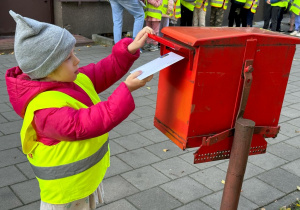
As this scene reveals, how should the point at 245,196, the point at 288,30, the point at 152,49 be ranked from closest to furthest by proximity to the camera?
the point at 245,196 → the point at 152,49 → the point at 288,30

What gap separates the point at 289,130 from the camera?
4934 mm

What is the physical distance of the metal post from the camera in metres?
2.02

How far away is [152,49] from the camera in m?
8.44

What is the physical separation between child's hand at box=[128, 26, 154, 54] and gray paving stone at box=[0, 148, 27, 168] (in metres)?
2.02

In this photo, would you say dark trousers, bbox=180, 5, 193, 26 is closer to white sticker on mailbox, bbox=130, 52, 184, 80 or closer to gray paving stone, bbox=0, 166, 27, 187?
gray paving stone, bbox=0, 166, 27, 187

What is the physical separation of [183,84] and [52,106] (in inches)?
25.8

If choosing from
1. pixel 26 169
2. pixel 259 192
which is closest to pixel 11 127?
pixel 26 169

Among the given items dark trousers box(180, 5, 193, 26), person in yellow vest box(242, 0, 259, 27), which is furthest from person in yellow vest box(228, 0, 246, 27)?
dark trousers box(180, 5, 193, 26)

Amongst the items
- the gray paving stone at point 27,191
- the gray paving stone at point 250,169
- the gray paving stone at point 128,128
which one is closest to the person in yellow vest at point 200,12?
the gray paving stone at point 128,128

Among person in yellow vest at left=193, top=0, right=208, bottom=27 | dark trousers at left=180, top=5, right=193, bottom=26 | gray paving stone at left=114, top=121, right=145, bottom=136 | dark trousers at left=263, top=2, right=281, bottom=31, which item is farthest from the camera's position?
dark trousers at left=263, top=2, right=281, bottom=31

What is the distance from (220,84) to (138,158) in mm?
2145

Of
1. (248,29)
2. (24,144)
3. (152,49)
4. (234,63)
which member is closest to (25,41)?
(24,144)

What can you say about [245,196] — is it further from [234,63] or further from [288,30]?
[288,30]

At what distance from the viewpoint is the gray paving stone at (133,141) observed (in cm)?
421
